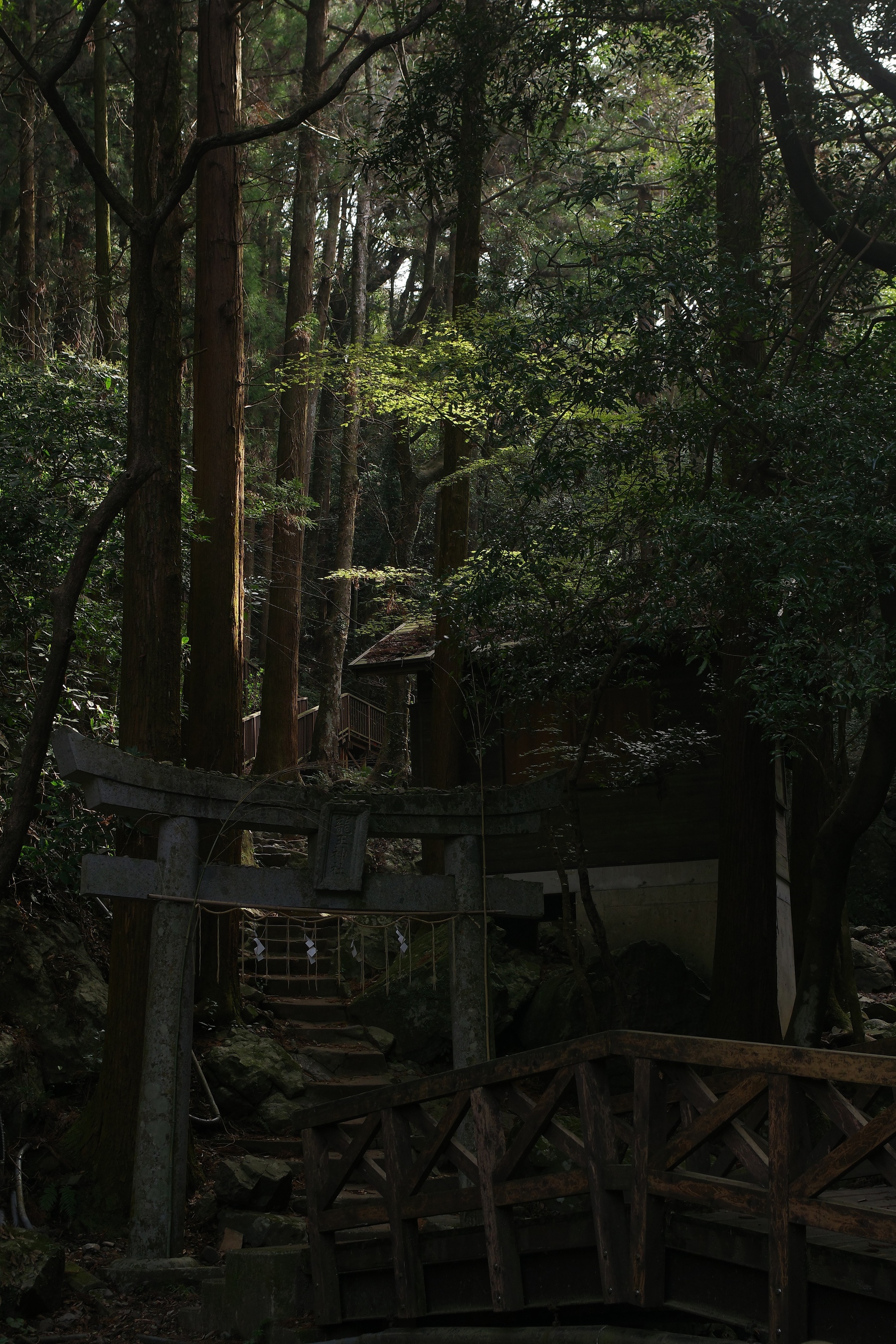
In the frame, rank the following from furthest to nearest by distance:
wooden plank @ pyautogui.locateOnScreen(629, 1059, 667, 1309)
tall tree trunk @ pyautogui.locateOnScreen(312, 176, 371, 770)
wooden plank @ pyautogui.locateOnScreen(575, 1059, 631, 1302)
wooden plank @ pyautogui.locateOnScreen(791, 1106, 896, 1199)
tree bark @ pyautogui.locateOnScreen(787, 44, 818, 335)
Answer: tall tree trunk @ pyautogui.locateOnScreen(312, 176, 371, 770) < tree bark @ pyautogui.locateOnScreen(787, 44, 818, 335) < wooden plank @ pyautogui.locateOnScreen(575, 1059, 631, 1302) < wooden plank @ pyautogui.locateOnScreen(629, 1059, 667, 1309) < wooden plank @ pyautogui.locateOnScreen(791, 1106, 896, 1199)

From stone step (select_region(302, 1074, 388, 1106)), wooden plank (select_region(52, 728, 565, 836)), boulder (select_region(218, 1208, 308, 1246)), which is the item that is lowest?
boulder (select_region(218, 1208, 308, 1246))

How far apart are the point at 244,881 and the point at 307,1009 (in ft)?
20.4

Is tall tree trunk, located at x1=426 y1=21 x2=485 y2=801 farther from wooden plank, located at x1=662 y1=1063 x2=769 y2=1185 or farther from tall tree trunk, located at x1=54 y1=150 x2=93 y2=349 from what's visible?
wooden plank, located at x1=662 y1=1063 x2=769 y2=1185

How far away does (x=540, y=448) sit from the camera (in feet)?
27.3

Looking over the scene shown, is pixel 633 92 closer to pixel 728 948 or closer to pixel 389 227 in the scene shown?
pixel 389 227

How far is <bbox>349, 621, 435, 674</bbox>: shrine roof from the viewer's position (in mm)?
15266

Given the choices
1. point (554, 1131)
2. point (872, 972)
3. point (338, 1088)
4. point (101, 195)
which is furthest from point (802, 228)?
point (872, 972)

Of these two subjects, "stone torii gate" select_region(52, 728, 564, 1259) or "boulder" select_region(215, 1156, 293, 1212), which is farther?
"boulder" select_region(215, 1156, 293, 1212)

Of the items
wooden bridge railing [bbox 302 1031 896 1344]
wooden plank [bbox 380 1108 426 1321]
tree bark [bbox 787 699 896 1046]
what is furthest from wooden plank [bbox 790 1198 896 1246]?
tree bark [bbox 787 699 896 1046]

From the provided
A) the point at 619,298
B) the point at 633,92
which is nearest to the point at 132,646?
the point at 619,298

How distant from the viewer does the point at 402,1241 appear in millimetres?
5398

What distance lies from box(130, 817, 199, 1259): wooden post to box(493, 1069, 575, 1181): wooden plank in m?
2.90

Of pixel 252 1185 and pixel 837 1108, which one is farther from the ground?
pixel 837 1108

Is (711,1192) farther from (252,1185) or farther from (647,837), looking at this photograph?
(647,837)
